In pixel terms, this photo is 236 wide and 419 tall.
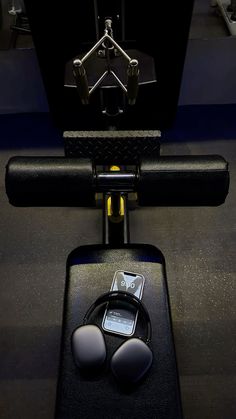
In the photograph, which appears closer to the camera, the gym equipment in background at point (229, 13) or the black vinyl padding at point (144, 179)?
the black vinyl padding at point (144, 179)

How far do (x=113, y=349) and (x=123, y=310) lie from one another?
13 centimetres

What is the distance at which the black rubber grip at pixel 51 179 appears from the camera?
38.4 inches

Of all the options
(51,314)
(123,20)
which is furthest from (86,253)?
(123,20)

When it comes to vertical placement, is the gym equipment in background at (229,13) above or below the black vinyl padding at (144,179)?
above

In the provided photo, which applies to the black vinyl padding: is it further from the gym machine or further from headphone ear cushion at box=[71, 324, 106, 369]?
headphone ear cushion at box=[71, 324, 106, 369]

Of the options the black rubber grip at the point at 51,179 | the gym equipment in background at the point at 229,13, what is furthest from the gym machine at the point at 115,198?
the gym equipment in background at the point at 229,13

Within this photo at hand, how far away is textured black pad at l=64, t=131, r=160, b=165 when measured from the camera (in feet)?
5.23

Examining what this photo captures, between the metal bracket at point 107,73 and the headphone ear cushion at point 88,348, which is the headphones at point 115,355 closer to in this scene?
the headphone ear cushion at point 88,348

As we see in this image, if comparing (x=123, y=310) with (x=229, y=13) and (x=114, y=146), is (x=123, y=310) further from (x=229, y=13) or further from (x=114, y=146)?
(x=229, y=13)

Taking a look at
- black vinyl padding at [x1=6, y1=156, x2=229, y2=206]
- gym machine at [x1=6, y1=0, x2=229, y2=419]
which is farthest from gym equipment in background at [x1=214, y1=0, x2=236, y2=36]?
black vinyl padding at [x1=6, y1=156, x2=229, y2=206]

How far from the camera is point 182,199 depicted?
100cm

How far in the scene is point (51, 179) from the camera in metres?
0.98

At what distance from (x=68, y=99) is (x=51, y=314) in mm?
1170

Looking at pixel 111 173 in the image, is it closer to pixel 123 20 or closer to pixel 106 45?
pixel 106 45
